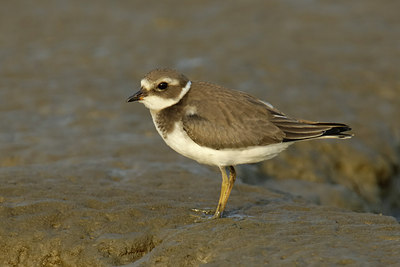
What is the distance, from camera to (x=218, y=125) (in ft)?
26.2

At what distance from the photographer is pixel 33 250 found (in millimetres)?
7344

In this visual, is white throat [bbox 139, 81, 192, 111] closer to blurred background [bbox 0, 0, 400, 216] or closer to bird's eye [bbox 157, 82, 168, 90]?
bird's eye [bbox 157, 82, 168, 90]

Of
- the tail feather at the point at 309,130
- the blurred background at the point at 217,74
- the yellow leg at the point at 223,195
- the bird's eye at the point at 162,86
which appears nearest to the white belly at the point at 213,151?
the tail feather at the point at 309,130

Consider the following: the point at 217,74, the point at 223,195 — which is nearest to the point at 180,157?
the point at 223,195

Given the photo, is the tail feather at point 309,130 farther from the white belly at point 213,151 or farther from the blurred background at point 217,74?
the blurred background at point 217,74

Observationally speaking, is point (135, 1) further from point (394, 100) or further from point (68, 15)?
point (394, 100)

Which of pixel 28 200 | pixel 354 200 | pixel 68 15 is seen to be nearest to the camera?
pixel 28 200

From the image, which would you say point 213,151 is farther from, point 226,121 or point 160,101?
point 160,101

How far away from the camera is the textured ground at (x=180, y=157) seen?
729 cm

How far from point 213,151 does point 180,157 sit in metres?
3.04

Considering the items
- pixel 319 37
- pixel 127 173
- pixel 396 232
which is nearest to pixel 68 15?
pixel 319 37

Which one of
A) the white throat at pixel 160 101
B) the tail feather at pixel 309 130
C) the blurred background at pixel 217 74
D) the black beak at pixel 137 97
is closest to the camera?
the tail feather at pixel 309 130

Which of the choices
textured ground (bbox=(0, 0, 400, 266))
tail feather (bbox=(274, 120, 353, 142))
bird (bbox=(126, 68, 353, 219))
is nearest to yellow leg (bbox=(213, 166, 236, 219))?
bird (bbox=(126, 68, 353, 219))

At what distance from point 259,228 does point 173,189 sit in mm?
2158
